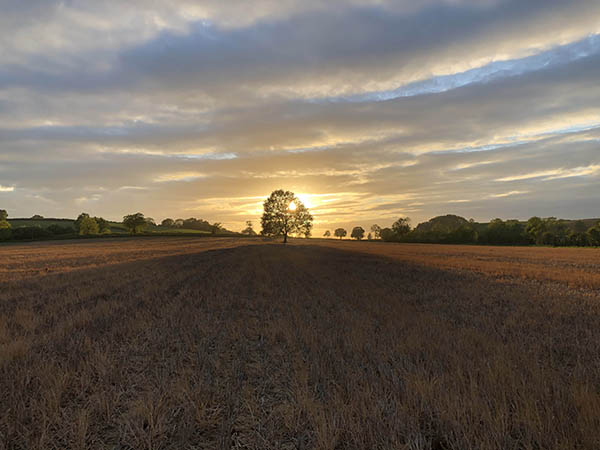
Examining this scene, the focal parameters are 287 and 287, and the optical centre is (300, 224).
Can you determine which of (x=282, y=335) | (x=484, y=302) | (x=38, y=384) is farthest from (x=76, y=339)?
(x=484, y=302)

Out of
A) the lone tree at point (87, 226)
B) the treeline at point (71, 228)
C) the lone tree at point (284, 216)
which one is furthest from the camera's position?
the lone tree at point (87, 226)

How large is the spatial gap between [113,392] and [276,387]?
2619mm

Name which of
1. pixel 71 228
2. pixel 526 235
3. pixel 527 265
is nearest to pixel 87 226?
pixel 71 228

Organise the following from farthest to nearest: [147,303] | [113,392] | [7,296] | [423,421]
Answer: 1. [7,296]
2. [147,303]
3. [113,392]
4. [423,421]

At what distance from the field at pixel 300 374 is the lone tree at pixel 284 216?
70.2 metres

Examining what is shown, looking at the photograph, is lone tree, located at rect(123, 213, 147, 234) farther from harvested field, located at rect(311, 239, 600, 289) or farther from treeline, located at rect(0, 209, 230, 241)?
harvested field, located at rect(311, 239, 600, 289)

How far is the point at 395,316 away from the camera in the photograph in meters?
8.91

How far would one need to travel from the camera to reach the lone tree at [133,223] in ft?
409

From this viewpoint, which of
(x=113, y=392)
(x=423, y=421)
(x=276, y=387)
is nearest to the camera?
(x=423, y=421)

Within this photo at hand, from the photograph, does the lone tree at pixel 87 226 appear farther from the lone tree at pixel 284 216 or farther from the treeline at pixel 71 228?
the lone tree at pixel 284 216

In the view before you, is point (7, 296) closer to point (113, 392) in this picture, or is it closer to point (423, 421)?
point (113, 392)

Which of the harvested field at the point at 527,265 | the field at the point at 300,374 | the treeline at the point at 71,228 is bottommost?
the harvested field at the point at 527,265

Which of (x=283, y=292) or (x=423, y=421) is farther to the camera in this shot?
(x=283, y=292)

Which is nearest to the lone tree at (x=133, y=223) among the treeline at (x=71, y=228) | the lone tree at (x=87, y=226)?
the treeline at (x=71, y=228)
